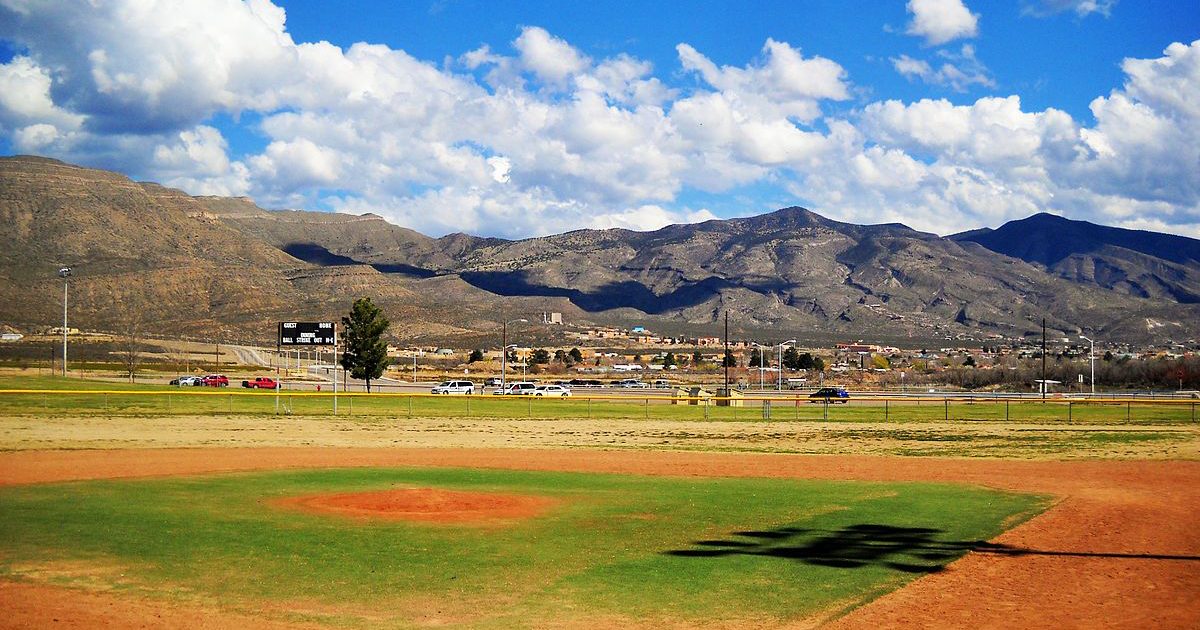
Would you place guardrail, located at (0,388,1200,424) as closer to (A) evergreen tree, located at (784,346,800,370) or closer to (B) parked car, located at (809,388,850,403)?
(B) parked car, located at (809,388,850,403)

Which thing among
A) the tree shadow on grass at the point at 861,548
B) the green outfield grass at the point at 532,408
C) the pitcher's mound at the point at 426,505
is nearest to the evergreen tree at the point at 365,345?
the green outfield grass at the point at 532,408

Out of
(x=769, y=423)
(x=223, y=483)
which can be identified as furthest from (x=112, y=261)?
(x=223, y=483)

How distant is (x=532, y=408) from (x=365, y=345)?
26.8 metres

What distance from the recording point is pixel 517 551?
55.3 feet

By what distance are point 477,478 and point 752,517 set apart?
1038 cm

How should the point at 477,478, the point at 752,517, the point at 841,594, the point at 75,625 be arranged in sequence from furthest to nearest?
the point at 477,478 < the point at 752,517 < the point at 841,594 < the point at 75,625

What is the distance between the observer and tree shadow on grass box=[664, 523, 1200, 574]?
16.1 metres

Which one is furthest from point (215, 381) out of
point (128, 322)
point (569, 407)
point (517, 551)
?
point (517, 551)

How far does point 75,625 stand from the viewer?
468 inches

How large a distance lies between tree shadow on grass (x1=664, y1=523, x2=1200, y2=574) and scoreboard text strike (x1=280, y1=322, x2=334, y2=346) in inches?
3271

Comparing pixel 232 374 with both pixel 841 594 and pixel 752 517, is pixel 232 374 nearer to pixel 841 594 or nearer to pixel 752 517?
pixel 752 517

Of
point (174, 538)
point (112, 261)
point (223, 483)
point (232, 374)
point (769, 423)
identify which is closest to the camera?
point (174, 538)

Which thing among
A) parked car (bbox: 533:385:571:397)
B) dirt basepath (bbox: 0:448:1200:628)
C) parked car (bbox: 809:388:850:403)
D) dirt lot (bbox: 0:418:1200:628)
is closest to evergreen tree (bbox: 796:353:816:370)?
parked car (bbox: 809:388:850:403)

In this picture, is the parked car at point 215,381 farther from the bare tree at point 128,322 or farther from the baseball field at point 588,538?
the baseball field at point 588,538
